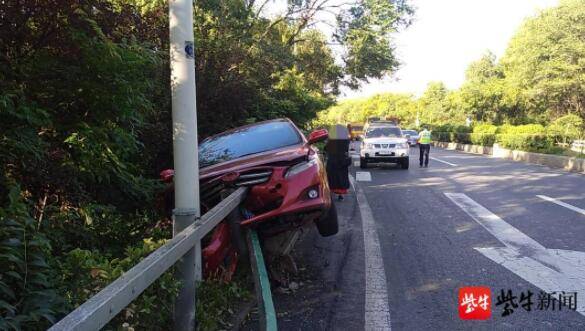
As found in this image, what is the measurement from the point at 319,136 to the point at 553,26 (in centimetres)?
2949

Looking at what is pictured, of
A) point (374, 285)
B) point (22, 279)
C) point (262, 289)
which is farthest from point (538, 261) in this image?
point (22, 279)

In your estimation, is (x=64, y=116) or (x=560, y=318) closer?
(x=560, y=318)

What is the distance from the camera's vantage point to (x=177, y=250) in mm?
2932

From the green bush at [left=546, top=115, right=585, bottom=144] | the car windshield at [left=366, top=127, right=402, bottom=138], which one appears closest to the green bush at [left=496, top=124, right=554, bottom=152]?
the green bush at [left=546, top=115, right=585, bottom=144]

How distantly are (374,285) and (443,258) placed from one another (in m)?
1.33

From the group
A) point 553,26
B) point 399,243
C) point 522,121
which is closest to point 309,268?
point 399,243

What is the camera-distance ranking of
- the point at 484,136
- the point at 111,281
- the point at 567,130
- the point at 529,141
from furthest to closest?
the point at 484,136 → the point at 567,130 → the point at 529,141 → the point at 111,281

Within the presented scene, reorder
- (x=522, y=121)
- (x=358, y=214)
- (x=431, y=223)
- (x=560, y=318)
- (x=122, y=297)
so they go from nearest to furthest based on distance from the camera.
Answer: (x=122, y=297), (x=560, y=318), (x=431, y=223), (x=358, y=214), (x=522, y=121)

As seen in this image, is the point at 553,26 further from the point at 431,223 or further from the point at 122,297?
the point at 122,297

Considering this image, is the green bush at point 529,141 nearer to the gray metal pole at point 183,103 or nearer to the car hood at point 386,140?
the car hood at point 386,140

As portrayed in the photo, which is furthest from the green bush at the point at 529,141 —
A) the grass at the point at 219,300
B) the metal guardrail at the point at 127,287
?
the metal guardrail at the point at 127,287

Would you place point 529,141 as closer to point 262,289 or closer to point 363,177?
point 363,177

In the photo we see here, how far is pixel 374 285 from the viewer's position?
16.5ft

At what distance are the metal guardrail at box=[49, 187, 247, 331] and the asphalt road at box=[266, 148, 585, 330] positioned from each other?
1401 mm
